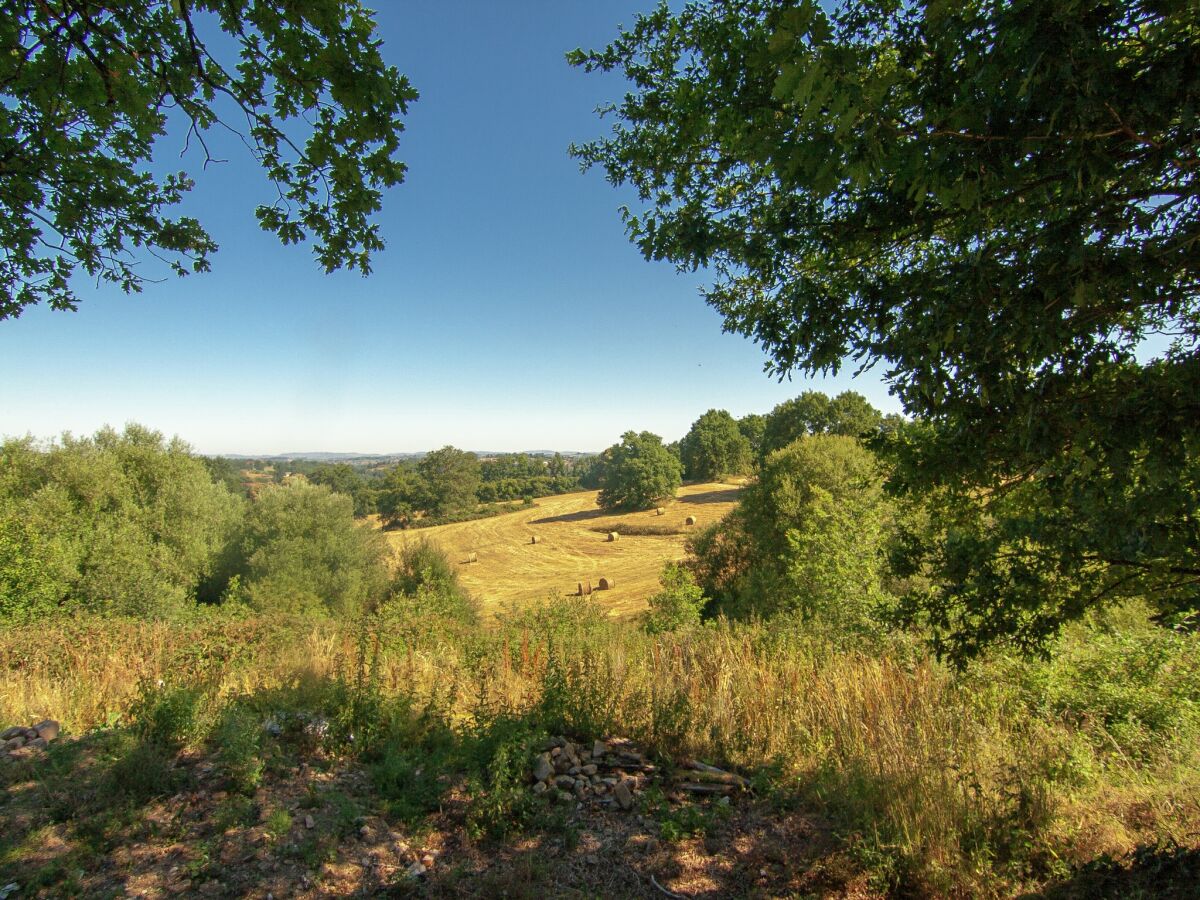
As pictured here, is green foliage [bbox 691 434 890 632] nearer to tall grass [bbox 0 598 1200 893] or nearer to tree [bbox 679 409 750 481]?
tall grass [bbox 0 598 1200 893]

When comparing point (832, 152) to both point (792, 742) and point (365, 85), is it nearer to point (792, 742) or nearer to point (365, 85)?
point (365, 85)

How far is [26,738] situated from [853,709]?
7.72 meters

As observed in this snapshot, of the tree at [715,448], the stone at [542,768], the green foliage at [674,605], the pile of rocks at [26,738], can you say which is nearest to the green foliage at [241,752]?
the pile of rocks at [26,738]

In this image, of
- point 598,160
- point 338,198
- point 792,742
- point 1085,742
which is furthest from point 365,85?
point 1085,742

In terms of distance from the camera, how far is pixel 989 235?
90.8 inches

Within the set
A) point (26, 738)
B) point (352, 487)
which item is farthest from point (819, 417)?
point (352, 487)

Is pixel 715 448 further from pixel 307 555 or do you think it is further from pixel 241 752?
pixel 241 752

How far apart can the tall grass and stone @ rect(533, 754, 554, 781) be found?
0.40m

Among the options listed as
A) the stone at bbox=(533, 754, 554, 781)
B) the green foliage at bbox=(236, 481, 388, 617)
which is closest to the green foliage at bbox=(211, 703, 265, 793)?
the stone at bbox=(533, 754, 554, 781)

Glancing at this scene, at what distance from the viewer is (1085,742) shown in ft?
13.7

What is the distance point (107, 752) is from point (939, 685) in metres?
7.92

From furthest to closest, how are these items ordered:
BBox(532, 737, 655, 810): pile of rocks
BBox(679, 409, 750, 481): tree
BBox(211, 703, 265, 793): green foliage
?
BBox(679, 409, 750, 481): tree < BBox(532, 737, 655, 810): pile of rocks < BBox(211, 703, 265, 793): green foliage

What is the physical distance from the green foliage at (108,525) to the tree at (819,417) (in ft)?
114

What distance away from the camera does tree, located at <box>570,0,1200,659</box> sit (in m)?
1.69
